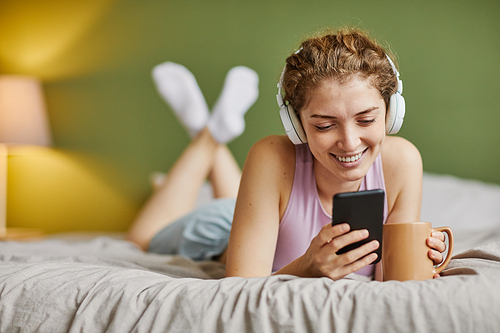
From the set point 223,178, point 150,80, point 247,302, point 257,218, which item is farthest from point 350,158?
point 150,80

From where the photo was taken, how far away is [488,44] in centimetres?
229

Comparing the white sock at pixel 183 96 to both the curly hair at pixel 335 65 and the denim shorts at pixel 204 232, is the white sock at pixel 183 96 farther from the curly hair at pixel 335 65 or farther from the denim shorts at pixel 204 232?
the curly hair at pixel 335 65

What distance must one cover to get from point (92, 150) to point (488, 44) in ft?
7.59

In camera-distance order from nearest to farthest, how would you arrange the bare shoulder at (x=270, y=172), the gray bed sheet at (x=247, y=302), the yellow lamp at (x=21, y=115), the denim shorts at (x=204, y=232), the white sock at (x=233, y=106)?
the gray bed sheet at (x=247, y=302) < the bare shoulder at (x=270, y=172) < the denim shorts at (x=204, y=232) < the white sock at (x=233, y=106) < the yellow lamp at (x=21, y=115)

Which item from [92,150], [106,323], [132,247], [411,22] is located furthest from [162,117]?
[106,323]

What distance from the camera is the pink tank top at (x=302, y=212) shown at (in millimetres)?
1018

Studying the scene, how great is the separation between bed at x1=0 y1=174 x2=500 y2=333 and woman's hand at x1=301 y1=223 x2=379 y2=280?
0.03 meters

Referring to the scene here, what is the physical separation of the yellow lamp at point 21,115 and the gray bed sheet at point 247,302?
169cm

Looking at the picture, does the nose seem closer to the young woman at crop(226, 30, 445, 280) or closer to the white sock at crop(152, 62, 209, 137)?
the young woman at crop(226, 30, 445, 280)

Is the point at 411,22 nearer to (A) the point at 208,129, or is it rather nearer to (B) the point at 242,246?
(A) the point at 208,129

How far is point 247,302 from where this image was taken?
2.18 feet

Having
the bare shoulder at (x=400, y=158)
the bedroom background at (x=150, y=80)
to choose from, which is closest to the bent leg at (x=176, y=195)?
the bedroom background at (x=150, y=80)

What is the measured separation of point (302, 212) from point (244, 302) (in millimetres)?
391

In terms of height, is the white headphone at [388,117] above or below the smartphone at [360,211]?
above
